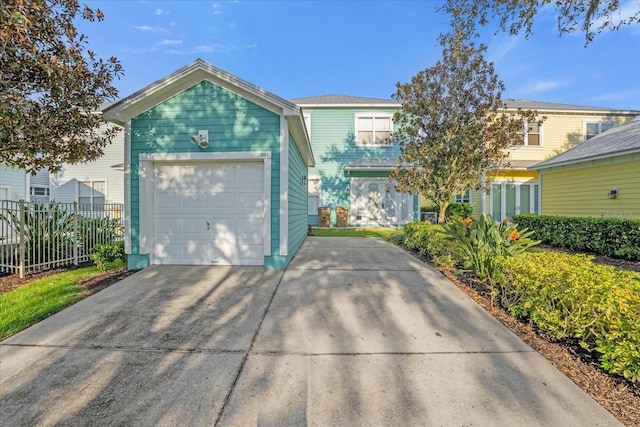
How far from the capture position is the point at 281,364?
9.45 feet

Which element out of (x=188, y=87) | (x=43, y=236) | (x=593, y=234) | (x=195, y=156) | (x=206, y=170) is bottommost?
(x=593, y=234)

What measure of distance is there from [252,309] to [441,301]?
2793 millimetres

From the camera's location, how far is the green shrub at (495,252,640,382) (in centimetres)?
254

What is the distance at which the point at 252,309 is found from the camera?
418 centimetres

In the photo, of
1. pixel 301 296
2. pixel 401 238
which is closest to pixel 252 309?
pixel 301 296

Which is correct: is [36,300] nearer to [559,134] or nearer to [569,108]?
[559,134]

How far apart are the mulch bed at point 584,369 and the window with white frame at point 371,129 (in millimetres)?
12405

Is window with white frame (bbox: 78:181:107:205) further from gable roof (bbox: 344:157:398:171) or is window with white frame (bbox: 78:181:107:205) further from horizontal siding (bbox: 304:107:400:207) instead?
gable roof (bbox: 344:157:398:171)

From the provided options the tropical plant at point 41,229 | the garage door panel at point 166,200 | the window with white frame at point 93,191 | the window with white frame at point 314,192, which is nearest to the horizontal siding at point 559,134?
the window with white frame at point 314,192

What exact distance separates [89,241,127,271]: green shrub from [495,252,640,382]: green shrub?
7.43 metres

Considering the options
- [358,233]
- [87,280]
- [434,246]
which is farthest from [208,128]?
[358,233]

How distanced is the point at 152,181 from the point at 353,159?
35.9ft

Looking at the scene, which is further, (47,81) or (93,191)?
(93,191)

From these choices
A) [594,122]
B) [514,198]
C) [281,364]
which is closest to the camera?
[281,364]
